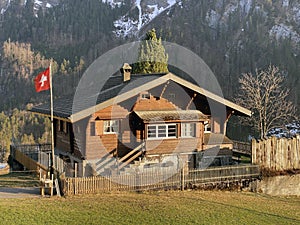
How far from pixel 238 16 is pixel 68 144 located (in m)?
183

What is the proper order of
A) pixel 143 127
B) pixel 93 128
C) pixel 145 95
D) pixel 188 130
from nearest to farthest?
1. pixel 93 128
2. pixel 143 127
3. pixel 145 95
4. pixel 188 130

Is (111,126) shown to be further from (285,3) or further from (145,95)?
(285,3)

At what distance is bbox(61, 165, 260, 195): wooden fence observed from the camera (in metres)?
19.7

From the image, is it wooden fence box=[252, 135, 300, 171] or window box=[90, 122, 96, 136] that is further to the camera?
wooden fence box=[252, 135, 300, 171]

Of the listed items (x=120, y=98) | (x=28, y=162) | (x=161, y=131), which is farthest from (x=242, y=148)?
(x=28, y=162)

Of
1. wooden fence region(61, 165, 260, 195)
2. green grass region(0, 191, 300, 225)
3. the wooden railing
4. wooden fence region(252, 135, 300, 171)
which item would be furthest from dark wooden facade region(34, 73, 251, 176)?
green grass region(0, 191, 300, 225)

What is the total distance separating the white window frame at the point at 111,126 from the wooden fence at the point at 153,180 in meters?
5.36


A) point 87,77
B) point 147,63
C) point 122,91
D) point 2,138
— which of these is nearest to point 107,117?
point 122,91

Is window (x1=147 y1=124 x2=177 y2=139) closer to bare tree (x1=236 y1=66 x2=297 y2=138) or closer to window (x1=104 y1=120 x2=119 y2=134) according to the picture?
window (x1=104 y1=120 x2=119 y2=134)

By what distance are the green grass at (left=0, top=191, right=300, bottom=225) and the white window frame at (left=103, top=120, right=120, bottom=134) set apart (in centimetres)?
599

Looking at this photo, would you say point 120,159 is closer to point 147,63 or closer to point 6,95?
point 147,63

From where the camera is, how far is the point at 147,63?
5725cm

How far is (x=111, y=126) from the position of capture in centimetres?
2556

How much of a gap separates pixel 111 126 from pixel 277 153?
1096 cm
